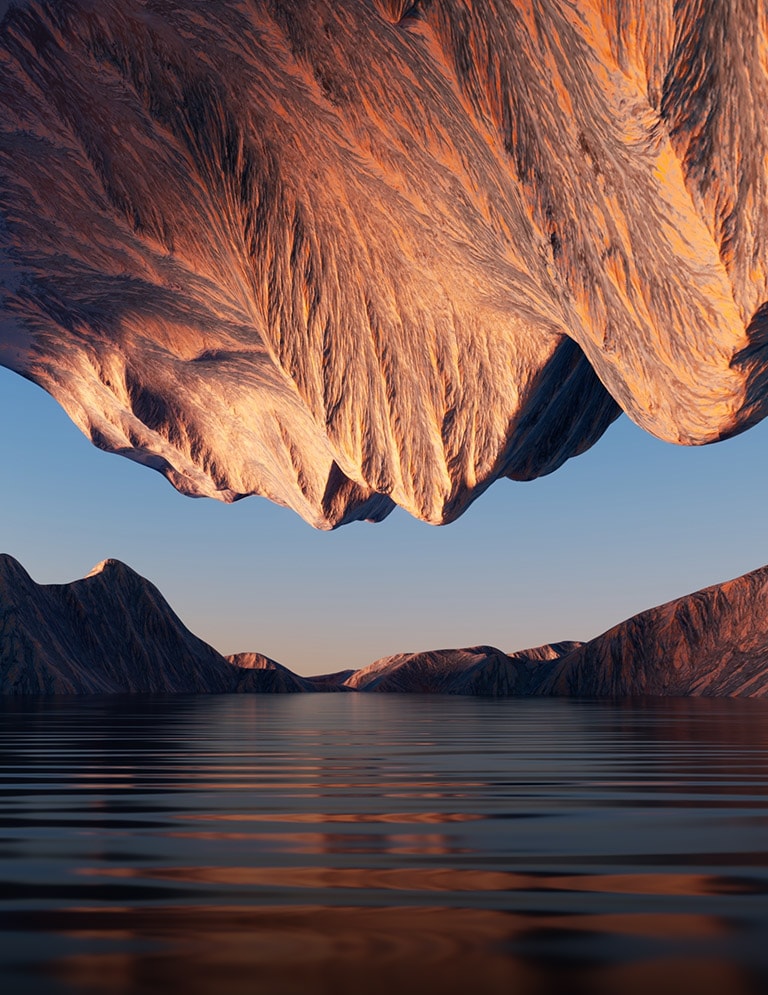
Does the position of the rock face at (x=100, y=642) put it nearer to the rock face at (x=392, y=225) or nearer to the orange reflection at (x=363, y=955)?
the rock face at (x=392, y=225)

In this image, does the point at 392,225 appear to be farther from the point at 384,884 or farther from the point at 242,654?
the point at 242,654

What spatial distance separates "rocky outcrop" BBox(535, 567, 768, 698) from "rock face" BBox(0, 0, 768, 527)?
48.9 meters

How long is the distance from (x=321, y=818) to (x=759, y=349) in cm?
801

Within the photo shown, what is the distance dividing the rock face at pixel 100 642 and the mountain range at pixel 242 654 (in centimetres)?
8

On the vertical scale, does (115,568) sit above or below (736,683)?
above

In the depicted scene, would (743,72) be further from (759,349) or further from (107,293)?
(107,293)

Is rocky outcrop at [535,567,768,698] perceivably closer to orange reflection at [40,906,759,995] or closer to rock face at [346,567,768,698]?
rock face at [346,567,768,698]

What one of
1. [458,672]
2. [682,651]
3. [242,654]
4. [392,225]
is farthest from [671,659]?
[392,225]

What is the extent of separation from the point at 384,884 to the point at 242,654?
89402 mm

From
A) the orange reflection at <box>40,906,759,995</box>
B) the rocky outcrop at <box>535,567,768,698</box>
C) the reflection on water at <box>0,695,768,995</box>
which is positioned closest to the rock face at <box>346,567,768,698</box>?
the rocky outcrop at <box>535,567,768,698</box>

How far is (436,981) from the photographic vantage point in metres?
1.24

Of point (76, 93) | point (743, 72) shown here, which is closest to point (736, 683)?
point (76, 93)

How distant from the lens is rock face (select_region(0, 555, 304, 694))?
5441cm

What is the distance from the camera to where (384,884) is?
1.95 meters
